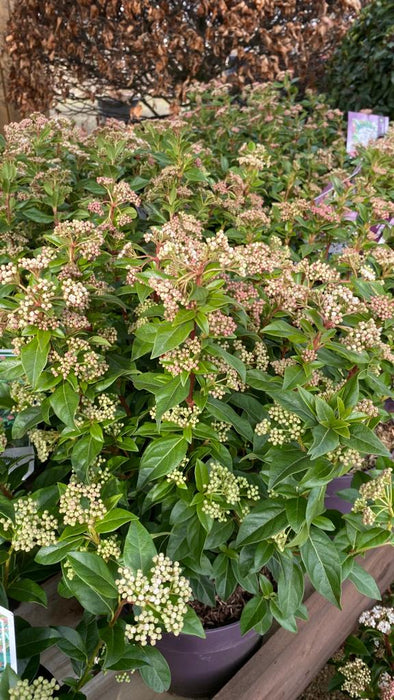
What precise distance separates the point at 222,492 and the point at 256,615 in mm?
294

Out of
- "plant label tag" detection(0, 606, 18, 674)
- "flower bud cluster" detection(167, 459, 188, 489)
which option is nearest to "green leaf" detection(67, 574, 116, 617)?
"plant label tag" detection(0, 606, 18, 674)

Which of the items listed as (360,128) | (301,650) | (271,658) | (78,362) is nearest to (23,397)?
(78,362)

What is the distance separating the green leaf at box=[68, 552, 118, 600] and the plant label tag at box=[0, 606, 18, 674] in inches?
4.8

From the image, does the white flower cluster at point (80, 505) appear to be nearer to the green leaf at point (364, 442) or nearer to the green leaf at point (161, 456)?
the green leaf at point (161, 456)

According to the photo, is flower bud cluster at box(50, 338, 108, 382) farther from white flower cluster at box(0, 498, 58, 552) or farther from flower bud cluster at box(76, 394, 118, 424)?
white flower cluster at box(0, 498, 58, 552)

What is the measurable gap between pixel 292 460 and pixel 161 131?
154 cm

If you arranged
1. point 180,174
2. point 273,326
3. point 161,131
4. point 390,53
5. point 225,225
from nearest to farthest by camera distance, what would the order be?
point 273,326 < point 180,174 < point 225,225 < point 161,131 < point 390,53

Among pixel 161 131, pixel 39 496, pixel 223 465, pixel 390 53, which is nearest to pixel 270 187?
pixel 161 131

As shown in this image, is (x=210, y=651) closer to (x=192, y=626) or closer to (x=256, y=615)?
(x=256, y=615)

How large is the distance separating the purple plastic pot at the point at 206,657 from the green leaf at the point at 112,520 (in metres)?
0.39

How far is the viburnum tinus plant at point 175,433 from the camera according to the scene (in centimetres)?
89

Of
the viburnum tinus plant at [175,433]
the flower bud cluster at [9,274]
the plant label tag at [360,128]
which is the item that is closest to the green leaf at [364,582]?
the viburnum tinus plant at [175,433]

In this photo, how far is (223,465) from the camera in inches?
41.7

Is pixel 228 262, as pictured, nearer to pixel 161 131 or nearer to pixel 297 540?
pixel 297 540
